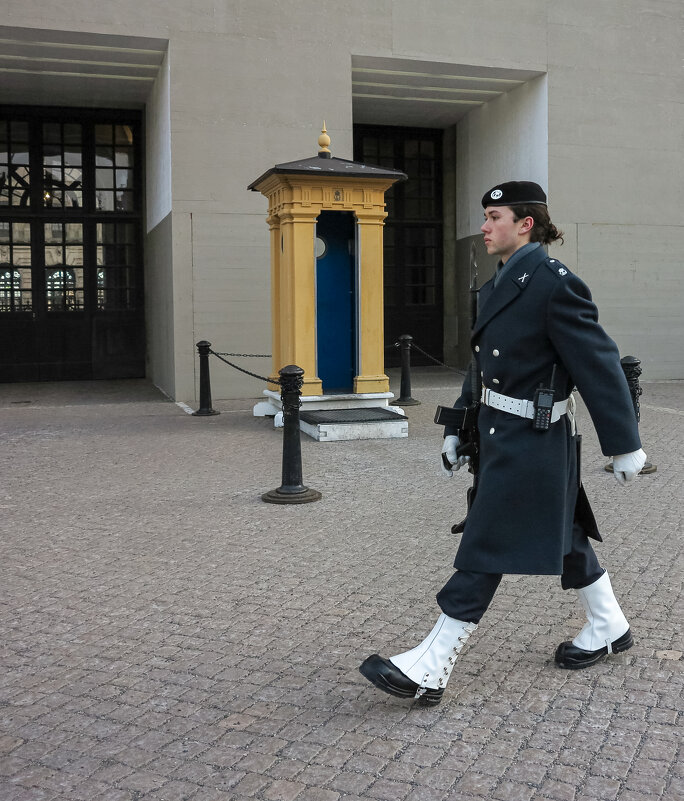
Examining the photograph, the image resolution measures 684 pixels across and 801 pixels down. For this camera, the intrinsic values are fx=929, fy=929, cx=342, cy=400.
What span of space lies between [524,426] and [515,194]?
2.72ft

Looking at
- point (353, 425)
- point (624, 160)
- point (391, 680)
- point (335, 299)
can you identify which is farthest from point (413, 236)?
point (391, 680)

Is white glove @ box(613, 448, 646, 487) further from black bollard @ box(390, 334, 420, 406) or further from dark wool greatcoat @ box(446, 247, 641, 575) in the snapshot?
black bollard @ box(390, 334, 420, 406)

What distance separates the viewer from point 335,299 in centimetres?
1084

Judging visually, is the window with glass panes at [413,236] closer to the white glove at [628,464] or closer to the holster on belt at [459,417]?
the holster on belt at [459,417]

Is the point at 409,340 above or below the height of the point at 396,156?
below

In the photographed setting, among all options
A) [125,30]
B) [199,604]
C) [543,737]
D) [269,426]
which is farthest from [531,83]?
[543,737]

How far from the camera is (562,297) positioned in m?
3.16

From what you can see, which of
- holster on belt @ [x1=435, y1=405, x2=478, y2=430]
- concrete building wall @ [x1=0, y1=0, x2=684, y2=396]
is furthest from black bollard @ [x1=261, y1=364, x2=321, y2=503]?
concrete building wall @ [x1=0, y1=0, x2=684, y2=396]

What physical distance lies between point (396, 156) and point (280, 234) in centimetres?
810

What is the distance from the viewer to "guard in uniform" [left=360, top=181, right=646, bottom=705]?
319 cm

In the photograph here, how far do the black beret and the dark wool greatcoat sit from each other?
0.19 metres

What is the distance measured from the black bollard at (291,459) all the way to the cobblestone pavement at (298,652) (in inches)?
6.2

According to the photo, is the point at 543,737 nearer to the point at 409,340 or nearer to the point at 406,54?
the point at 409,340

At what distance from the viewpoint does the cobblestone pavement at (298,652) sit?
111 inches
